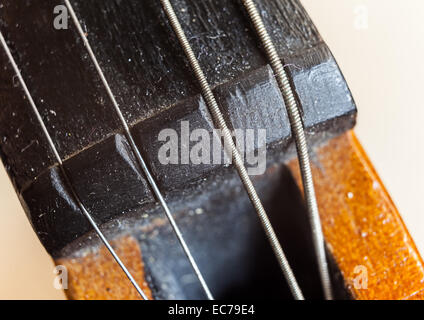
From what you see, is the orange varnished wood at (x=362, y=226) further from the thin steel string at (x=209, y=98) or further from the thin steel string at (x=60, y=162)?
the thin steel string at (x=60, y=162)

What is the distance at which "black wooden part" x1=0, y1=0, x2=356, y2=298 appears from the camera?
2.00 feet

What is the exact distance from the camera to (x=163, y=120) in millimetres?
604

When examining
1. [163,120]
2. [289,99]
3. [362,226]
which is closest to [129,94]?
[163,120]

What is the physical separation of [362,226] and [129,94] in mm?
333

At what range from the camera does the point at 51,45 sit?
2.09 feet

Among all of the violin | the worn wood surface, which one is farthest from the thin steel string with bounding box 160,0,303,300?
the worn wood surface

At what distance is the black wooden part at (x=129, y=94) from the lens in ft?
2.00

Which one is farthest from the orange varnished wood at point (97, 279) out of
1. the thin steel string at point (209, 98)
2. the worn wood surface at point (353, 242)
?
the thin steel string at point (209, 98)

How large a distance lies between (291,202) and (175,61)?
27 centimetres

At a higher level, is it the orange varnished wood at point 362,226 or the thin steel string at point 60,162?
the thin steel string at point 60,162

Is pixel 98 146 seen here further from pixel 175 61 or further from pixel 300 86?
pixel 300 86

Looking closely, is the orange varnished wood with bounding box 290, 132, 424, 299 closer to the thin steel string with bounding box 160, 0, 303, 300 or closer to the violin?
the violin

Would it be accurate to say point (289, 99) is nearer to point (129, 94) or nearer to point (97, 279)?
point (129, 94)
